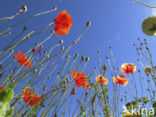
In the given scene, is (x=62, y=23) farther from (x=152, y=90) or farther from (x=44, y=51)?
(x=152, y=90)

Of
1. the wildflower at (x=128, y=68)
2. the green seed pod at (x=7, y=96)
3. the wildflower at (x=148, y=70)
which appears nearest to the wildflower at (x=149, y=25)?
the green seed pod at (x=7, y=96)

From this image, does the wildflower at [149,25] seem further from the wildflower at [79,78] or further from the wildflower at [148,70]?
the wildflower at [148,70]

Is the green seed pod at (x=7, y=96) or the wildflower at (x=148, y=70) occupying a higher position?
the wildflower at (x=148, y=70)

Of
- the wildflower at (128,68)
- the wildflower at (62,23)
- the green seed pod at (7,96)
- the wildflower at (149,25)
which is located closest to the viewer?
the green seed pod at (7,96)

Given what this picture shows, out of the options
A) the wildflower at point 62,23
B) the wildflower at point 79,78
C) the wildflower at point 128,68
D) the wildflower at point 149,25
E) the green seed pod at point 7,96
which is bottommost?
the green seed pod at point 7,96

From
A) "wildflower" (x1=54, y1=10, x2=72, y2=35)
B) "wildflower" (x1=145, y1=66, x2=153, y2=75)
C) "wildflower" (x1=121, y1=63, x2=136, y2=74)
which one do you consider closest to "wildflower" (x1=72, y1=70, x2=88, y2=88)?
"wildflower" (x1=54, y1=10, x2=72, y2=35)

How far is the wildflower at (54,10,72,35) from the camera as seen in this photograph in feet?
3.78

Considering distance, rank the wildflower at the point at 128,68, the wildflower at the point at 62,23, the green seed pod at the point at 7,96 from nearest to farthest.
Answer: the green seed pod at the point at 7,96 → the wildflower at the point at 62,23 → the wildflower at the point at 128,68

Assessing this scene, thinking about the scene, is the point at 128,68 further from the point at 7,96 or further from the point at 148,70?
the point at 7,96

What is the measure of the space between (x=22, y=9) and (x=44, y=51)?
0.51 metres

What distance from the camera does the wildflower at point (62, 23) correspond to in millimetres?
1153

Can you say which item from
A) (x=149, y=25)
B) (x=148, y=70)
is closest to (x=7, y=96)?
(x=149, y=25)

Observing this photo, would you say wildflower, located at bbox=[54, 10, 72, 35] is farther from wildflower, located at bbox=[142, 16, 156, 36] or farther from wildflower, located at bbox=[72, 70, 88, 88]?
wildflower, located at bbox=[142, 16, 156, 36]

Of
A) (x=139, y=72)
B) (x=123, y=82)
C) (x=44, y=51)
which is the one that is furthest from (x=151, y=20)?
(x=139, y=72)
